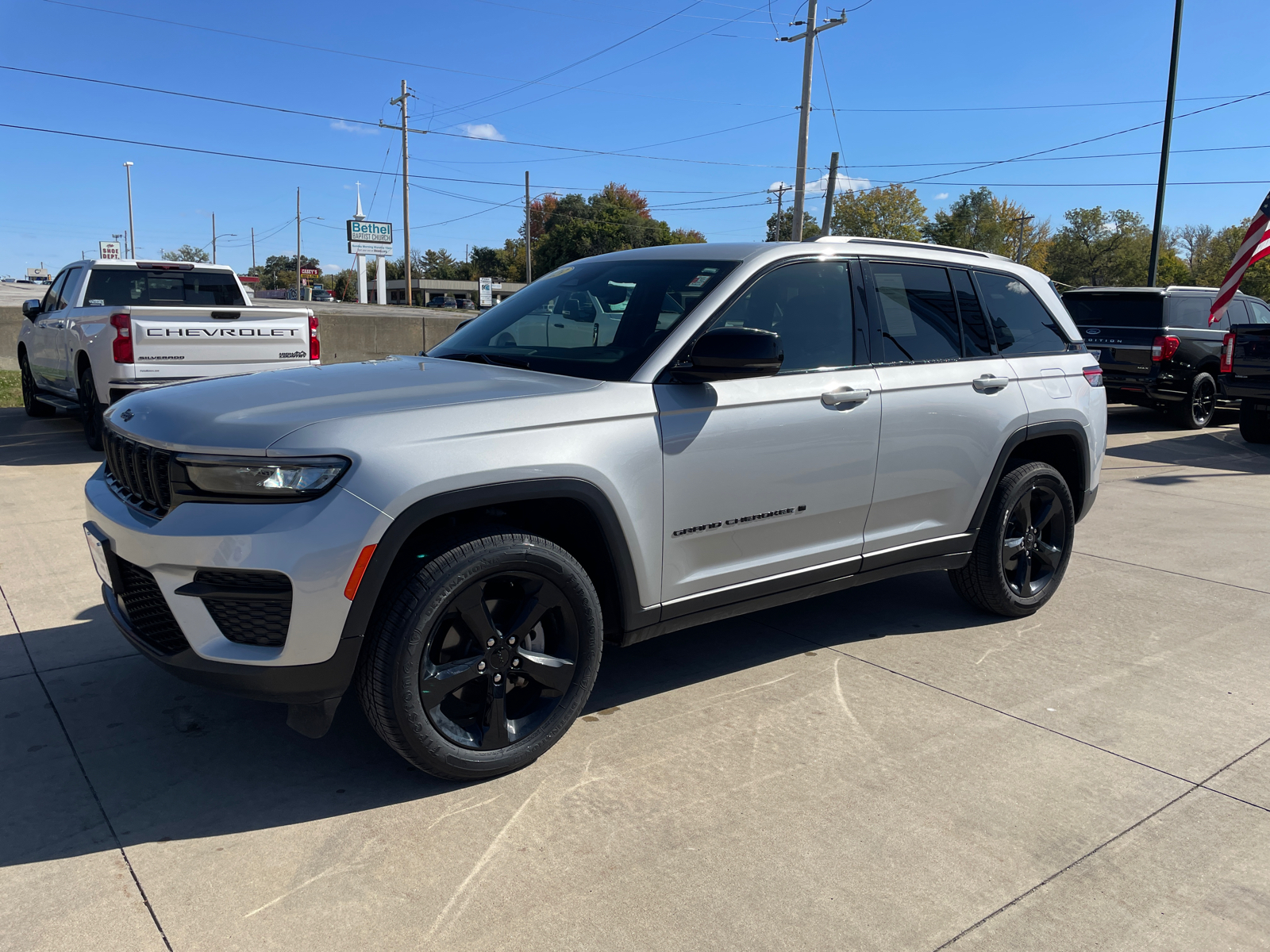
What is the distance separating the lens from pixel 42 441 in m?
9.79

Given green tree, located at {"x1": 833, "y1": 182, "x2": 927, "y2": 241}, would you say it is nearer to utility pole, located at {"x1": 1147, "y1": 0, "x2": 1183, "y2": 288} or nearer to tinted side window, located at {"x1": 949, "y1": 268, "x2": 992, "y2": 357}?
utility pole, located at {"x1": 1147, "y1": 0, "x2": 1183, "y2": 288}

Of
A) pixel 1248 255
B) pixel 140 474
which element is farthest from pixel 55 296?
pixel 1248 255

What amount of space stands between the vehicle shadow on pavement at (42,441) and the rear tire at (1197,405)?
526 inches

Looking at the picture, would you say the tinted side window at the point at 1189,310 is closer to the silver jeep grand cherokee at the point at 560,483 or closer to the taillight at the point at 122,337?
the silver jeep grand cherokee at the point at 560,483

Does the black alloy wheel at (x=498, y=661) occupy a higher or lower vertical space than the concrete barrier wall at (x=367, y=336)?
lower

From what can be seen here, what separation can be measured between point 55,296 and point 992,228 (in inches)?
3418

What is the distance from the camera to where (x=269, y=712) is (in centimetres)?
364

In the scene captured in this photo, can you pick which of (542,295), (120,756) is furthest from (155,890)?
(542,295)

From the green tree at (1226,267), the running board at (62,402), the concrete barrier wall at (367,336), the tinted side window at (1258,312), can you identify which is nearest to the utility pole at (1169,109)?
the tinted side window at (1258,312)

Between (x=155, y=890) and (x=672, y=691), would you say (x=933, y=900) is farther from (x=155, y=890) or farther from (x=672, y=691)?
(x=155, y=890)

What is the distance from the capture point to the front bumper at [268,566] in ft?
8.71

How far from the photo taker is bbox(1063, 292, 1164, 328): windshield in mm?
13016

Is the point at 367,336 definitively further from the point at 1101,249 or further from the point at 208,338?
the point at 1101,249

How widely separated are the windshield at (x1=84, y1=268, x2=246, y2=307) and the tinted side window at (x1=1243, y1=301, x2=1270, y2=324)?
1414 centimetres
